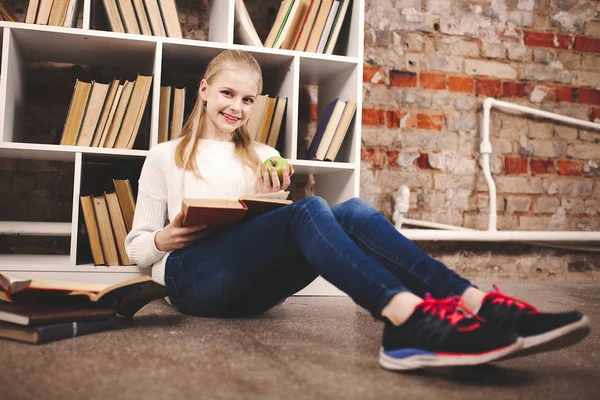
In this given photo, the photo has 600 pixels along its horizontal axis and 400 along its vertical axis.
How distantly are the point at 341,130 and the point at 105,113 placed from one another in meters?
0.81

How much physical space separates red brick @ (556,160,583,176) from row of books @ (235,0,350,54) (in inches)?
53.5

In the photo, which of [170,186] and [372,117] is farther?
[372,117]

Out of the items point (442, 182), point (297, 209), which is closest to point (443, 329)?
point (297, 209)

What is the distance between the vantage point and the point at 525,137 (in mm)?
2615

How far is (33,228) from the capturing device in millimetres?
1924

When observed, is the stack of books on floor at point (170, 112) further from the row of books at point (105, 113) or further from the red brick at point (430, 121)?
the red brick at point (430, 121)

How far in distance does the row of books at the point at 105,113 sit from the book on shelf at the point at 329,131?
623 mm

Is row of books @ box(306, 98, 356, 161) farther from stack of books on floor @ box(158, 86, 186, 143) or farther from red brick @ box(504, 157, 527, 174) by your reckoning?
red brick @ box(504, 157, 527, 174)

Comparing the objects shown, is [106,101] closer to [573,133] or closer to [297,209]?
[297,209]

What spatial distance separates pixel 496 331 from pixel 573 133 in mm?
2122

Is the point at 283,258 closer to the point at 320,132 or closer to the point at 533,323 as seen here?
the point at 533,323

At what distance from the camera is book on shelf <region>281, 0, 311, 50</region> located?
1957 mm

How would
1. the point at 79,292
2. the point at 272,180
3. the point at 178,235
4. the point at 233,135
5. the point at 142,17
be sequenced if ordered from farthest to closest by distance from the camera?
1. the point at 142,17
2. the point at 233,135
3. the point at 272,180
4. the point at 178,235
5. the point at 79,292

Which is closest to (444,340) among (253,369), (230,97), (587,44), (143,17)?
(253,369)
